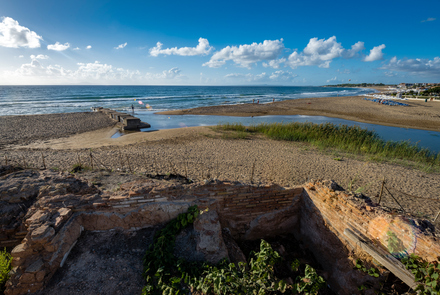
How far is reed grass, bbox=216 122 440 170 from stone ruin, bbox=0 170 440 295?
9.33 metres

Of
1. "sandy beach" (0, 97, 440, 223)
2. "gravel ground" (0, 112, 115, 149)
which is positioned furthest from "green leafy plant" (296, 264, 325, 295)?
"gravel ground" (0, 112, 115, 149)

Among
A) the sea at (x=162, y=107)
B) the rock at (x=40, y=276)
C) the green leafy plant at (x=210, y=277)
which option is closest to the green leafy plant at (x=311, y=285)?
the green leafy plant at (x=210, y=277)

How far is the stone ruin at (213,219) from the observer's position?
12.0 ft

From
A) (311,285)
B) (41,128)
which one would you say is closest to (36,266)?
(311,285)

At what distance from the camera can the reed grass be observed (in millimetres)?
12391

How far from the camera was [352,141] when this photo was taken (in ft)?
47.9

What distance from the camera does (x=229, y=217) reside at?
5.32m

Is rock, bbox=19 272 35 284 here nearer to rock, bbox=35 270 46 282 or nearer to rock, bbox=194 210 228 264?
rock, bbox=35 270 46 282

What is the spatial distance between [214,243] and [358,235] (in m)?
2.98

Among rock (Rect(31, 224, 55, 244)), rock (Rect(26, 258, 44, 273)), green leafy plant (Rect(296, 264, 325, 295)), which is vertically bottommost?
green leafy plant (Rect(296, 264, 325, 295))

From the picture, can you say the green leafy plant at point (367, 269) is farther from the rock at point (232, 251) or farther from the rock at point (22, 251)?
the rock at point (22, 251)

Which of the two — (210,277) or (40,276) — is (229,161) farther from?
(40,276)

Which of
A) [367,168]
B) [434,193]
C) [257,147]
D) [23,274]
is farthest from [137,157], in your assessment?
[434,193]

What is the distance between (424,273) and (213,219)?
3.70 m
